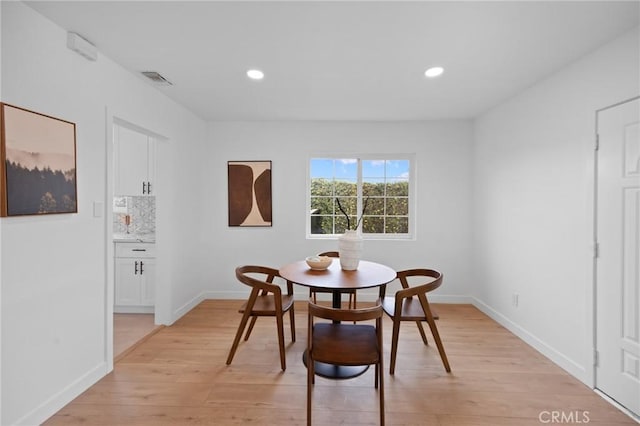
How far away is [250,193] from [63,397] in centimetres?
272

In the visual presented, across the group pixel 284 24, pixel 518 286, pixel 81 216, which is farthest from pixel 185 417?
pixel 518 286

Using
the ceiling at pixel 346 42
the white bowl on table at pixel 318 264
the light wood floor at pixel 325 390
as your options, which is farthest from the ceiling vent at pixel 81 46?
the light wood floor at pixel 325 390

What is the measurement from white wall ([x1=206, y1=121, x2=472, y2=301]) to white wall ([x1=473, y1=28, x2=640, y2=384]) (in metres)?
0.41

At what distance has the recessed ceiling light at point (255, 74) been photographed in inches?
101

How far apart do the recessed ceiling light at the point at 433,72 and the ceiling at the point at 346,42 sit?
59mm

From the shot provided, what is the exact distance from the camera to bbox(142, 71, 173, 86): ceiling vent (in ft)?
8.58

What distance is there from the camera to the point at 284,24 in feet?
6.17

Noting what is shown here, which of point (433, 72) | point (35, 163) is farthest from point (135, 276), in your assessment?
point (433, 72)

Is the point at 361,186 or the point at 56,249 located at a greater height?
→ the point at 361,186

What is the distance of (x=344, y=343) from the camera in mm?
1972

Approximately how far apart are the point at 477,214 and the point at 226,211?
336 cm

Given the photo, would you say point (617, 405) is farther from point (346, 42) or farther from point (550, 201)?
point (346, 42)

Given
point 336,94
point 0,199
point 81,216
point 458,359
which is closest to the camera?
point 0,199

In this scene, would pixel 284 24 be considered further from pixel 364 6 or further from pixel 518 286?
pixel 518 286
